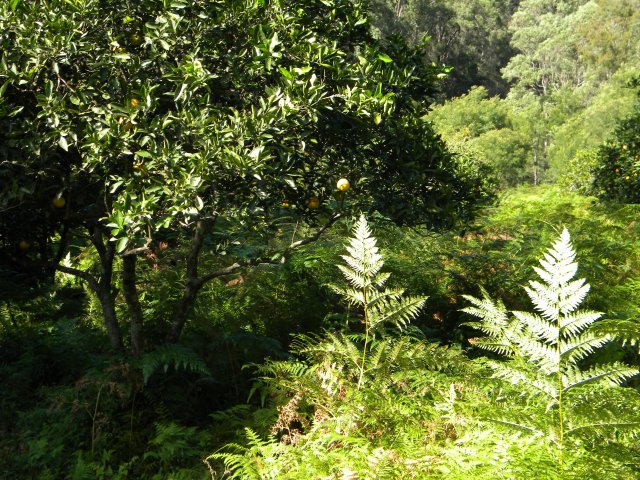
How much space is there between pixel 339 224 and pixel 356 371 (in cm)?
374

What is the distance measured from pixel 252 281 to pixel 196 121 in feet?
7.87

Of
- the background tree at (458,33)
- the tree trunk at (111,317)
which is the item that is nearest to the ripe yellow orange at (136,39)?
the tree trunk at (111,317)

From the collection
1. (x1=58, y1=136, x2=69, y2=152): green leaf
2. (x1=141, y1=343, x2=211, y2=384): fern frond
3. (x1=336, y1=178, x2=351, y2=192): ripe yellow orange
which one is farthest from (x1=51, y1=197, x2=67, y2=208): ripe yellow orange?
(x1=336, y1=178, x2=351, y2=192): ripe yellow orange

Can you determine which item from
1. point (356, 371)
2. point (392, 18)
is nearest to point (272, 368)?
point (356, 371)

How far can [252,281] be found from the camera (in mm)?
5750

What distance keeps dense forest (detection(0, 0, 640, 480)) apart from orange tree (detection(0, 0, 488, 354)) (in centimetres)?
2

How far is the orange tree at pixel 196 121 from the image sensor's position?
3.64 m

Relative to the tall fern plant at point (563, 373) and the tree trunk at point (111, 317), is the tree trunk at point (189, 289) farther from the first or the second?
the tall fern plant at point (563, 373)

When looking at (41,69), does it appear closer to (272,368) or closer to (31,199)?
(31,199)

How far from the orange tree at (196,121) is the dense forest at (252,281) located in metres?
0.02

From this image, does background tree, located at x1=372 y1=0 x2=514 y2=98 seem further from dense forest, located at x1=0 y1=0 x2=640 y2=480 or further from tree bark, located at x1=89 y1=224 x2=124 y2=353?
tree bark, located at x1=89 y1=224 x2=124 y2=353

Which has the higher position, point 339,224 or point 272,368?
point 339,224

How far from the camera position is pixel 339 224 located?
704cm

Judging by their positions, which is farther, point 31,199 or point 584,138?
point 584,138
